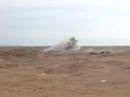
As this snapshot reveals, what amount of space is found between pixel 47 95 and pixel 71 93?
0.78 meters

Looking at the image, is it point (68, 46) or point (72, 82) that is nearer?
point (72, 82)

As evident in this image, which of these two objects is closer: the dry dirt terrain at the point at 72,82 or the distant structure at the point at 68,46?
the dry dirt terrain at the point at 72,82

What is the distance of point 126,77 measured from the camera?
15297 mm

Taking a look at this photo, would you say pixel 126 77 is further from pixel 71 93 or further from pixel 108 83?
pixel 71 93

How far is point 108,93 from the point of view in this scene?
477 inches

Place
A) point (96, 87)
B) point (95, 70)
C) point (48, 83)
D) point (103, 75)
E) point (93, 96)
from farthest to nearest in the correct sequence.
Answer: point (95, 70) → point (103, 75) → point (48, 83) → point (96, 87) → point (93, 96)

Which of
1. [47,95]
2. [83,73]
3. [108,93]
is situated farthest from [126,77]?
[47,95]

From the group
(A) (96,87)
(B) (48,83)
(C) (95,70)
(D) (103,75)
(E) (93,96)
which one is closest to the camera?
(E) (93,96)

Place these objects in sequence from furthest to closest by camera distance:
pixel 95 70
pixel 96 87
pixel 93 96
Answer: pixel 95 70, pixel 96 87, pixel 93 96

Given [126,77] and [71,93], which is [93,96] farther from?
[126,77]

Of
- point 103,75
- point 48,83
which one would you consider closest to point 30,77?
point 48,83

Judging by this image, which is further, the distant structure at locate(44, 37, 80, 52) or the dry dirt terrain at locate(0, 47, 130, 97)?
the distant structure at locate(44, 37, 80, 52)

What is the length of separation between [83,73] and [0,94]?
5.70 metres

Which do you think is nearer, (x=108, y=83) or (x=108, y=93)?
(x=108, y=93)
